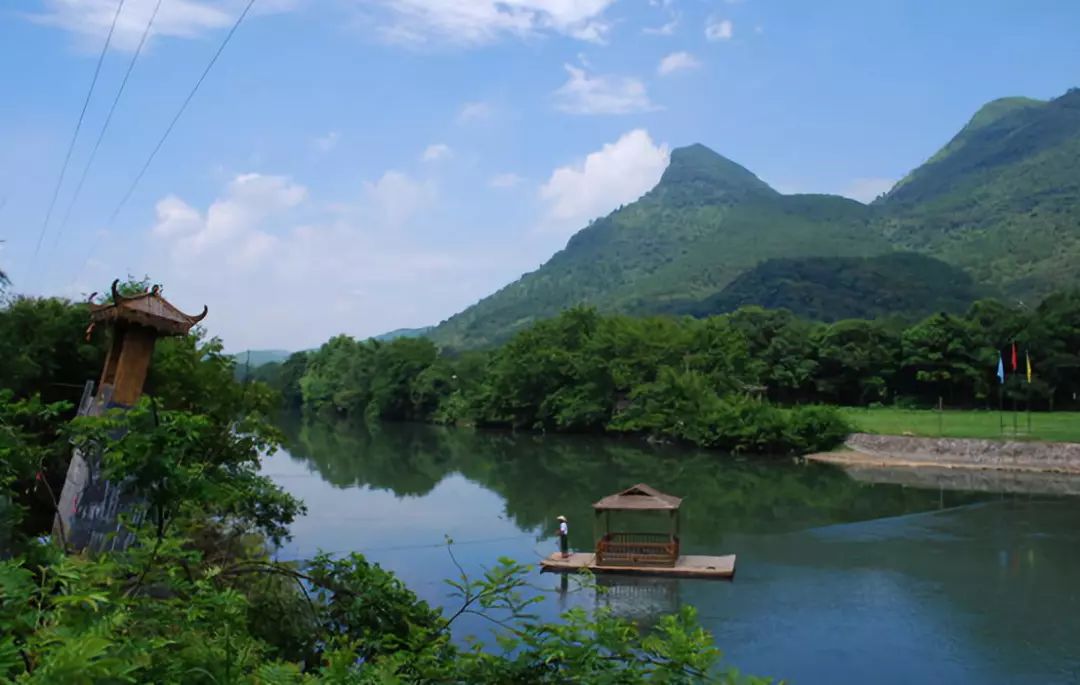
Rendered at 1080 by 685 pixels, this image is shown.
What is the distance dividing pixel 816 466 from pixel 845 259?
107562 millimetres

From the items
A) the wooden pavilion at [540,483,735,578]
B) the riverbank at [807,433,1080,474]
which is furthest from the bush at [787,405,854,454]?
the wooden pavilion at [540,483,735,578]

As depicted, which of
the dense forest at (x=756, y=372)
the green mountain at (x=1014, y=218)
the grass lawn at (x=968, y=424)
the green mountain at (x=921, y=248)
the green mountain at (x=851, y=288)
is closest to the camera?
the grass lawn at (x=968, y=424)

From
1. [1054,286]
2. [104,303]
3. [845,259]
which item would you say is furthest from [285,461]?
[845,259]

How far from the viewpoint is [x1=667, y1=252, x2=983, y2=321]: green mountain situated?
119500mm

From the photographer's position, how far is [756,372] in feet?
178

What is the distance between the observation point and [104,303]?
9109mm

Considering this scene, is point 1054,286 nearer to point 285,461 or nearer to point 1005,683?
point 285,461

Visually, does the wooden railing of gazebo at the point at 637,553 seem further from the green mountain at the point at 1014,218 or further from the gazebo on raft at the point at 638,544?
the green mountain at the point at 1014,218

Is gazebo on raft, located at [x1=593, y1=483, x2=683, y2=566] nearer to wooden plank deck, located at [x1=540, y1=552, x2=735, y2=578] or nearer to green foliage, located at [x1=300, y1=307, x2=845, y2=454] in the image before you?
wooden plank deck, located at [x1=540, y1=552, x2=735, y2=578]

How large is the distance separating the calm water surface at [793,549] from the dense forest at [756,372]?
18.3 feet

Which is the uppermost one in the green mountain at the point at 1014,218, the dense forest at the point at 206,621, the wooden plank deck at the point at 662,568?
the green mountain at the point at 1014,218

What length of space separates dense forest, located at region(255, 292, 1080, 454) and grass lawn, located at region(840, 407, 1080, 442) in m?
1.87

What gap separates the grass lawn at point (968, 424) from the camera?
37566 millimetres

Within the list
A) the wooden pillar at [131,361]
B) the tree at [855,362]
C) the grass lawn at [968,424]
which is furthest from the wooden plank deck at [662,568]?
the tree at [855,362]
